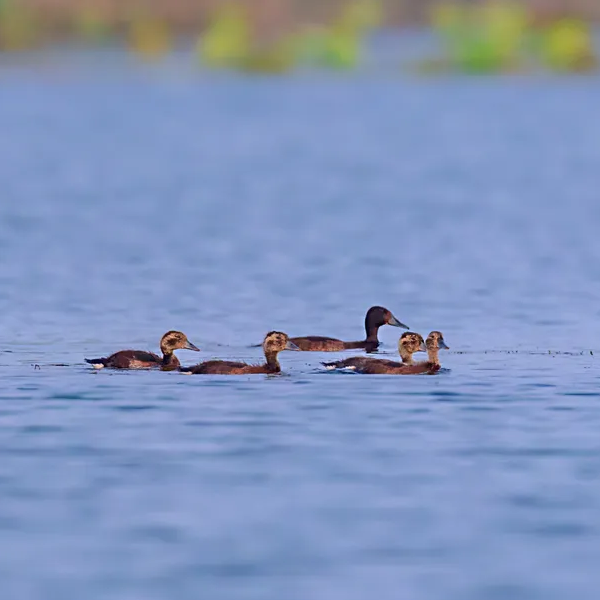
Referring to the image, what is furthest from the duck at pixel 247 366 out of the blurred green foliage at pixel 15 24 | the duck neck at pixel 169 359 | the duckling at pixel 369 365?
the blurred green foliage at pixel 15 24

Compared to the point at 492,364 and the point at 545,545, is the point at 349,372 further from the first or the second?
the point at 545,545

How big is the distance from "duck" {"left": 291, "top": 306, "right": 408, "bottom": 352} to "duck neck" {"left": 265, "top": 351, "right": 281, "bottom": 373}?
978 millimetres

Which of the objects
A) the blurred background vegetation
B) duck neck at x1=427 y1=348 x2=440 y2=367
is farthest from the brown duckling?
the blurred background vegetation

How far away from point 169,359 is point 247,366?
73cm

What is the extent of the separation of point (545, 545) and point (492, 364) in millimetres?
6159

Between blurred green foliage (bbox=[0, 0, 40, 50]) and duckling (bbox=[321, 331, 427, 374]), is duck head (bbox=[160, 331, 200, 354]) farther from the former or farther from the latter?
blurred green foliage (bbox=[0, 0, 40, 50])

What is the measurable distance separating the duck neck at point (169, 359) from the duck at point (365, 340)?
4.10 feet

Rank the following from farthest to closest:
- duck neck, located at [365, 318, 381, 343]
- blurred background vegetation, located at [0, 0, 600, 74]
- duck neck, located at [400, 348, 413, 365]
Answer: blurred background vegetation, located at [0, 0, 600, 74] < duck neck, located at [365, 318, 381, 343] < duck neck, located at [400, 348, 413, 365]

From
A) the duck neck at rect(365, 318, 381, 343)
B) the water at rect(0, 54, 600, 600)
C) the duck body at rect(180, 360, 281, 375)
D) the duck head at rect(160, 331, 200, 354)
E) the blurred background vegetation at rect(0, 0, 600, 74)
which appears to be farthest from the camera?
the blurred background vegetation at rect(0, 0, 600, 74)

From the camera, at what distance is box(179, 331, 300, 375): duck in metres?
16.5

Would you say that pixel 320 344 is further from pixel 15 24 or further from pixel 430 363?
pixel 15 24

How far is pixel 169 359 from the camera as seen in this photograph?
17.0 metres

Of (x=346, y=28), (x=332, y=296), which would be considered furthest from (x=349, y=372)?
(x=346, y=28)

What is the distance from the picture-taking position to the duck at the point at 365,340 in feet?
59.2
